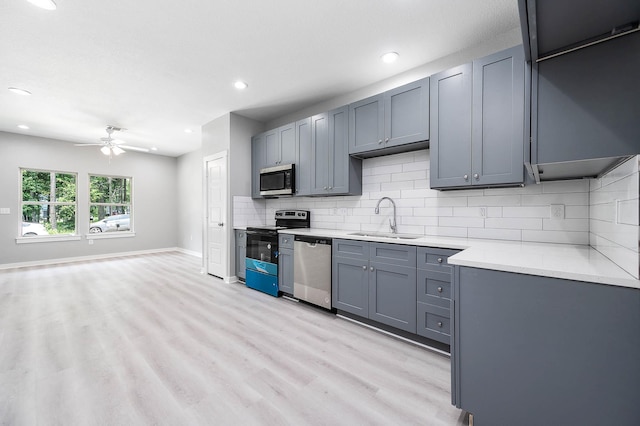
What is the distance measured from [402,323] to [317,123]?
2635 millimetres

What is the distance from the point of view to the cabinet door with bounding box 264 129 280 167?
165 inches

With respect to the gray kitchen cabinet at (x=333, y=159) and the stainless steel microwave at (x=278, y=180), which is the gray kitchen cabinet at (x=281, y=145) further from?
the gray kitchen cabinet at (x=333, y=159)

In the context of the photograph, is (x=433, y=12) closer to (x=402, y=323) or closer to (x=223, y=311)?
(x=402, y=323)

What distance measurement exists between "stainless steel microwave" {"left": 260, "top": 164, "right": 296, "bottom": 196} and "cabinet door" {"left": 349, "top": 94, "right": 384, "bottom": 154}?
1085 mm

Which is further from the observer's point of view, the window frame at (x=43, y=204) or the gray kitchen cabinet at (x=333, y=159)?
the window frame at (x=43, y=204)

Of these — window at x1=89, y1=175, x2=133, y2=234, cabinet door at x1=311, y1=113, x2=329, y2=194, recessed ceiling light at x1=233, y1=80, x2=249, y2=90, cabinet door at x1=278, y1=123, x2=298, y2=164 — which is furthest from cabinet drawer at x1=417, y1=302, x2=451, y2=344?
window at x1=89, y1=175, x2=133, y2=234

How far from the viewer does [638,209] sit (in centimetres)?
99

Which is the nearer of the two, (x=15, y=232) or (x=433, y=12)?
(x=433, y=12)

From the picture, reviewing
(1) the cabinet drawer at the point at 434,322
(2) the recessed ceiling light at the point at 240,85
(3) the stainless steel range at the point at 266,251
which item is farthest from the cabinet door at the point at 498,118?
(2) the recessed ceiling light at the point at 240,85

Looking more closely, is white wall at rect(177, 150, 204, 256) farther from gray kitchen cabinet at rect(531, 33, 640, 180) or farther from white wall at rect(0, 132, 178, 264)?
gray kitchen cabinet at rect(531, 33, 640, 180)

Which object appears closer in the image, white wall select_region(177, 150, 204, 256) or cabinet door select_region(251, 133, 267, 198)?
cabinet door select_region(251, 133, 267, 198)

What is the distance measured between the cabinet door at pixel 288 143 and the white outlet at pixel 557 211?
2977 millimetres

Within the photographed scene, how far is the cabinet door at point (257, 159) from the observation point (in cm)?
443

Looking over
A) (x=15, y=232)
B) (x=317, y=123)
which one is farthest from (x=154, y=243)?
(x=317, y=123)
